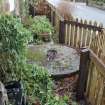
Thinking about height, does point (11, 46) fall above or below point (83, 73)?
above

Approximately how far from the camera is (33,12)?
35.9 ft

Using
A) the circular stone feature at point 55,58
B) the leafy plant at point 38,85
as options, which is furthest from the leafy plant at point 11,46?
the circular stone feature at point 55,58

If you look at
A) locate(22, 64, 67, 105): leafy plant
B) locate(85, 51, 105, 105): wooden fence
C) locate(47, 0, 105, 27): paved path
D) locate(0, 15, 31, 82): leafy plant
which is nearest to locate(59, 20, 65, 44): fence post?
locate(85, 51, 105, 105): wooden fence

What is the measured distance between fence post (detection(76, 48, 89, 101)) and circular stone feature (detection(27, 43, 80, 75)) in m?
0.82

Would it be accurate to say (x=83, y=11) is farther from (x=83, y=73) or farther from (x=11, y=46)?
(x=11, y=46)

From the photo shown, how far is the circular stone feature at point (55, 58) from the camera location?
20.3 feet

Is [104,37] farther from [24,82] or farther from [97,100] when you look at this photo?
[24,82]

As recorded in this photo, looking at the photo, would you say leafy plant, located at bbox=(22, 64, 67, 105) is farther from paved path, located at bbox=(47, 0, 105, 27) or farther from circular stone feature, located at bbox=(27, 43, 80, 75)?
paved path, located at bbox=(47, 0, 105, 27)

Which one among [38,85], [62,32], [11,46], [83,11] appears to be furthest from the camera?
[83,11]

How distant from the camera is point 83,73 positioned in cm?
515

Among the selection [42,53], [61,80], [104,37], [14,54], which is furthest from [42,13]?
[14,54]

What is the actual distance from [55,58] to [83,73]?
5.41 ft

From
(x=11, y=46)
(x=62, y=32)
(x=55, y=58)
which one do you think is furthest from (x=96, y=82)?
(x=62, y=32)

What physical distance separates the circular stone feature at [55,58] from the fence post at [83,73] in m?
0.82
